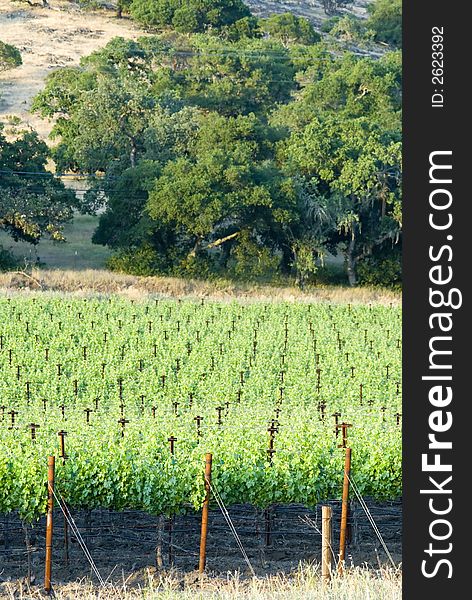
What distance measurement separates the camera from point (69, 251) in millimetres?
51219

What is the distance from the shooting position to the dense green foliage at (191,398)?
15.9 metres

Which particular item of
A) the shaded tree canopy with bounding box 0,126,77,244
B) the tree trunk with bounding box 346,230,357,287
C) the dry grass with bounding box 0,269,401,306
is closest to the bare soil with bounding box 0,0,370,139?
the shaded tree canopy with bounding box 0,126,77,244

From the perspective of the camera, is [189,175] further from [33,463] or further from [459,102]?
[459,102]

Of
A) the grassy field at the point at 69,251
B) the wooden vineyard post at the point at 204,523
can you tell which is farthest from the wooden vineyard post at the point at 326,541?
the grassy field at the point at 69,251

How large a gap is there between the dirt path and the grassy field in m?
19.7

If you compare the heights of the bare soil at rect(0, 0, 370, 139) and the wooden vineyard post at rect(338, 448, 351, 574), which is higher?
the bare soil at rect(0, 0, 370, 139)

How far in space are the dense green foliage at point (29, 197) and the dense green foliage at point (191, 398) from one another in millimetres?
9418

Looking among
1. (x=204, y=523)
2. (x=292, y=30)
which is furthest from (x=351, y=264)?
(x=292, y=30)

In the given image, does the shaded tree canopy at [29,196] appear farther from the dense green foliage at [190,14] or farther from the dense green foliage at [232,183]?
the dense green foliage at [190,14]

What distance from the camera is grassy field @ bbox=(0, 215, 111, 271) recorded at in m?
48.6

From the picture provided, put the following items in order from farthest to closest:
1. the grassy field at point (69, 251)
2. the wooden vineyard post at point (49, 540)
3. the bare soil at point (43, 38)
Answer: the bare soil at point (43, 38) < the grassy field at point (69, 251) < the wooden vineyard post at point (49, 540)

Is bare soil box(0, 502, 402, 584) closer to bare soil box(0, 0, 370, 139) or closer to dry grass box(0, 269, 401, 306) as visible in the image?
dry grass box(0, 269, 401, 306)

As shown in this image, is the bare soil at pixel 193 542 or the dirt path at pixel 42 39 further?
the dirt path at pixel 42 39

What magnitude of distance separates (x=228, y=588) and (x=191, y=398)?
8501 millimetres
